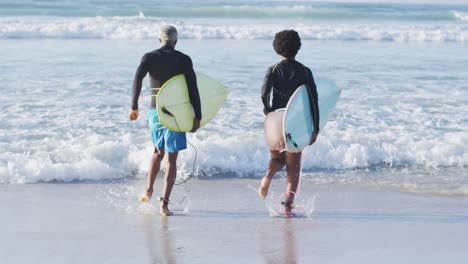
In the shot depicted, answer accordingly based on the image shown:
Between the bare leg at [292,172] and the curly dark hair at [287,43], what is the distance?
0.77 meters

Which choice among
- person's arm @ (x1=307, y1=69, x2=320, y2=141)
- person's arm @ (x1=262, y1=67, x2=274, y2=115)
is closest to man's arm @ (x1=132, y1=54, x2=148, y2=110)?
person's arm @ (x1=262, y1=67, x2=274, y2=115)

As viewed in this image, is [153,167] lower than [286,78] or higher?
lower

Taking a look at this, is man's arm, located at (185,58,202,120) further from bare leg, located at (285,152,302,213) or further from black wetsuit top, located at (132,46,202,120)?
bare leg, located at (285,152,302,213)

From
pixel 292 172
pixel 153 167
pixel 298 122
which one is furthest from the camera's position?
pixel 153 167

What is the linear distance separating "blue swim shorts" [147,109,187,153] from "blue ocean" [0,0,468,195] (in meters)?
0.90

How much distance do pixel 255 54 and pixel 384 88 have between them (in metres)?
5.87

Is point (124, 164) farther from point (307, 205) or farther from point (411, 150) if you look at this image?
point (411, 150)

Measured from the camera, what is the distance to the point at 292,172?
6.35 m

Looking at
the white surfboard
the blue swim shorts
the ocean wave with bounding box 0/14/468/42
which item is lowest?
the ocean wave with bounding box 0/14/468/42

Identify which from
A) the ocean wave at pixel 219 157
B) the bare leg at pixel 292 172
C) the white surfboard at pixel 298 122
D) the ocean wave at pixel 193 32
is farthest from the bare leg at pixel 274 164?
the ocean wave at pixel 193 32

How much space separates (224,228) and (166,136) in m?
0.85

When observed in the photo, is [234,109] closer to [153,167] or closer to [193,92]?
[153,167]

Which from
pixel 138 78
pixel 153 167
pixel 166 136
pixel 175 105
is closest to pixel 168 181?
pixel 153 167

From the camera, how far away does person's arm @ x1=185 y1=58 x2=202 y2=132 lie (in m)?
6.21
